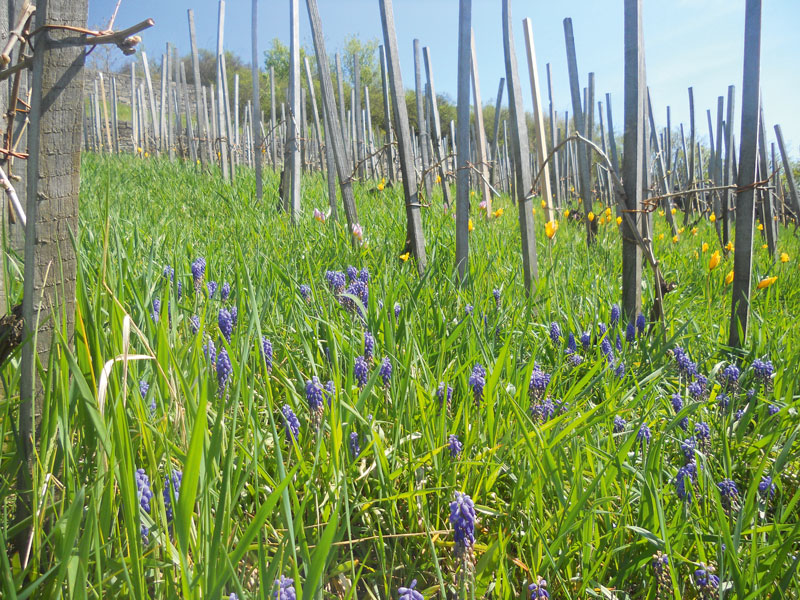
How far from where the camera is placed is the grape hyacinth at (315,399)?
4.68 ft

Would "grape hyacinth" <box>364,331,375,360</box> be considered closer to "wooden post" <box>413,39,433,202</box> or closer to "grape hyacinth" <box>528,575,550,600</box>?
"grape hyacinth" <box>528,575,550,600</box>

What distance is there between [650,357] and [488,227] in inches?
117

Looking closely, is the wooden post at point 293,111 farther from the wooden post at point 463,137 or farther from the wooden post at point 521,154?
the wooden post at point 521,154

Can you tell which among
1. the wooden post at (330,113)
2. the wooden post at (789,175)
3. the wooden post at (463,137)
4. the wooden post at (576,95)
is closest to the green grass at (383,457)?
the wooden post at (463,137)

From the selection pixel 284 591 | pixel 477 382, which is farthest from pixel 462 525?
pixel 477 382

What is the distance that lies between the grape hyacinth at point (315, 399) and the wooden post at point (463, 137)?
4.90 ft

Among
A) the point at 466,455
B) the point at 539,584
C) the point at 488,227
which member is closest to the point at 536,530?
the point at 539,584

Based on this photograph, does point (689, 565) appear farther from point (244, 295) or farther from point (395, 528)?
point (244, 295)

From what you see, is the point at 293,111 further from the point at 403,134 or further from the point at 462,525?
the point at 462,525

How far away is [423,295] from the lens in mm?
2562

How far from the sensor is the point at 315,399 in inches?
56.9

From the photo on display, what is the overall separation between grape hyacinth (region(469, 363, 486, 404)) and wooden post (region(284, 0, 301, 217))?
121 inches

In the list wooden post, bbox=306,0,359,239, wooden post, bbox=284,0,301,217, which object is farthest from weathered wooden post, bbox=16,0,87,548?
wooden post, bbox=284,0,301,217

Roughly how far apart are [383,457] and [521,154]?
2.14 meters
